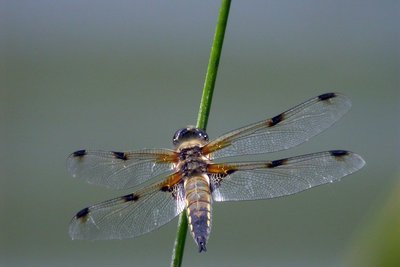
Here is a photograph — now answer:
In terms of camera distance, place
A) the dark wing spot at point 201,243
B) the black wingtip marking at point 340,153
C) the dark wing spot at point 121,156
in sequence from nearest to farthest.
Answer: the dark wing spot at point 201,243
the black wingtip marking at point 340,153
the dark wing spot at point 121,156

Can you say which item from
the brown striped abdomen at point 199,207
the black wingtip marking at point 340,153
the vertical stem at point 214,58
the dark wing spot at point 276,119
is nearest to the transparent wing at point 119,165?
the brown striped abdomen at point 199,207

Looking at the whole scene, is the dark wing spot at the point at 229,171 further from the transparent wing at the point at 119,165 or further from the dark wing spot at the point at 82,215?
the dark wing spot at the point at 82,215

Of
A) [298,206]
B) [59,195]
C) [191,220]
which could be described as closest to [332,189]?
[298,206]

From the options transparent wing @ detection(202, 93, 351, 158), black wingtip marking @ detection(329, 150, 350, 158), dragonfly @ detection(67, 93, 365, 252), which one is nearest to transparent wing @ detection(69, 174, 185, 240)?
dragonfly @ detection(67, 93, 365, 252)

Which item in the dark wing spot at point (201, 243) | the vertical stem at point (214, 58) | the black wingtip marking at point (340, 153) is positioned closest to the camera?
the vertical stem at point (214, 58)

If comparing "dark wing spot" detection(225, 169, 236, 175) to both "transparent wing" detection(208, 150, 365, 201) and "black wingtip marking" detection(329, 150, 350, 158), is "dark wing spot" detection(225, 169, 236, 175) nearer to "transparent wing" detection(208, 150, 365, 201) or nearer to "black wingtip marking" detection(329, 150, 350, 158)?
"transparent wing" detection(208, 150, 365, 201)
